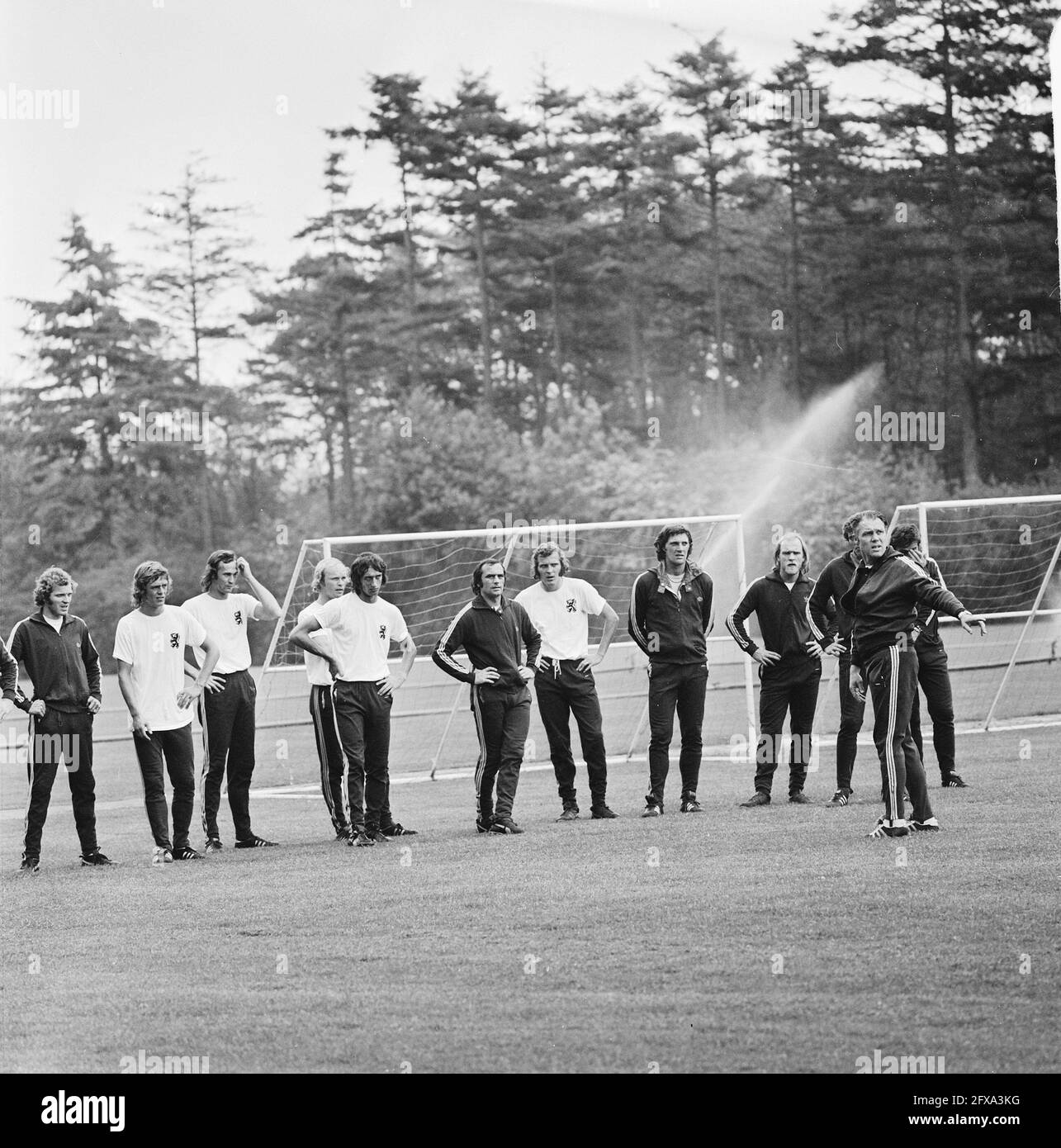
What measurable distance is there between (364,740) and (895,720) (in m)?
2.73

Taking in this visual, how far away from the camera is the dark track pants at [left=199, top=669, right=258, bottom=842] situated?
8.25 meters

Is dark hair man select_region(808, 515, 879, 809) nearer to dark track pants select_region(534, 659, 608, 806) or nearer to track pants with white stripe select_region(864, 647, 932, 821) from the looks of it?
track pants with white stripe select_region(864, 647, 932, 821)

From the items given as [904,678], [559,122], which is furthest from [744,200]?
[904,678]

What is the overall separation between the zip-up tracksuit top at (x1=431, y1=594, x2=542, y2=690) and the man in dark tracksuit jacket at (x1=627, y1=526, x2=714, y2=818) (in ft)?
2.36

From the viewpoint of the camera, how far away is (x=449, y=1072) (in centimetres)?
391

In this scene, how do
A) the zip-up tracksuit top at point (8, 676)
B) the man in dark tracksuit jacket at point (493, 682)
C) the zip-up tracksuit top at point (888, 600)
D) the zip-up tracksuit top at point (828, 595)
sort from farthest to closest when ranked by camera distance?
the zip-up tracksuit top at point (828, 595), the man in dark tracksuit jacket at point (493, 682), the zip-up tracksuit top at point (8, 676), the zip-up tracksuit top at point (888, 600)

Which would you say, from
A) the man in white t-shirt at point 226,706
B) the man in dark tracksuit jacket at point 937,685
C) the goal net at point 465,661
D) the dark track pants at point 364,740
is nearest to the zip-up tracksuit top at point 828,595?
the man in dark tracksuit jacket at point 937,685

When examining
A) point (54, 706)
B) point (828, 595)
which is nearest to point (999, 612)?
point (828, 595)

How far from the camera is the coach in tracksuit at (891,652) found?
23.0 feet

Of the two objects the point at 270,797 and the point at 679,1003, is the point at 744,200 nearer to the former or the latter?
the point at 270,797

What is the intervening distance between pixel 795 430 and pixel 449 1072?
106 ft

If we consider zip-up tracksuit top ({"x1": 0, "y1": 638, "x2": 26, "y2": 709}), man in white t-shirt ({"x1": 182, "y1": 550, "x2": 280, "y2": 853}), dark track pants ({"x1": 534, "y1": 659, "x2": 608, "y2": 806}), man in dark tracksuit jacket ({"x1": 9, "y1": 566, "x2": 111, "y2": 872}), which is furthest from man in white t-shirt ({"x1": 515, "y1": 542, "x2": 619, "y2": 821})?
zip-up tracksuit top ({"x1": 0, "y1": 638, "x2": 26, "y2": 709})

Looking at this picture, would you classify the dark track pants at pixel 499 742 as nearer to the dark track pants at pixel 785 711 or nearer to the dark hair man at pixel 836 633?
the dark track pants at pixel 785 711

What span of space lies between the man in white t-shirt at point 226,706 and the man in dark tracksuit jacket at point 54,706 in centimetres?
63
